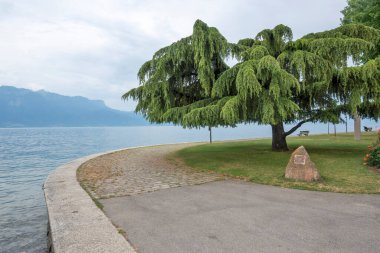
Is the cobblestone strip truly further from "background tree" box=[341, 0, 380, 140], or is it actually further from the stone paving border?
"background tree" box=[341, 0, 380, 140]

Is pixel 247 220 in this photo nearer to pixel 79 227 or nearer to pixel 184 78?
pixel 79 227

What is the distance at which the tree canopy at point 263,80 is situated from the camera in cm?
1039

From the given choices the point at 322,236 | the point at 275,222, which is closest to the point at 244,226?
the point at 275,222

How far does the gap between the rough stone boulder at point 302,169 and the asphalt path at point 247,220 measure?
1.24 metres

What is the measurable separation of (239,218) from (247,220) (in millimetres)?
189

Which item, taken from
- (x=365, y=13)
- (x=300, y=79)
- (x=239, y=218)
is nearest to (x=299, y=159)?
(x=239, y=218)

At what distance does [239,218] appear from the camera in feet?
A: 17.9

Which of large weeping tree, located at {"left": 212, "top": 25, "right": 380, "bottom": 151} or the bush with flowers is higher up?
large weeping tree, located at {"left": 212, "top": 25, "right": 380, "bottom": 151}

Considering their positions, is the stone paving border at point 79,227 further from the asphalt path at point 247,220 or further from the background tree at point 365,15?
the background tree at point 365,15

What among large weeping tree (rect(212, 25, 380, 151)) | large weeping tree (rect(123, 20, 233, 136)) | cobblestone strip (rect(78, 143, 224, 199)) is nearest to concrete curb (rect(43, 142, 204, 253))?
cobblestone strip (rect(78, 143, 224, 199))

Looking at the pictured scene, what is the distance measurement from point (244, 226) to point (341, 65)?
35.6 ft

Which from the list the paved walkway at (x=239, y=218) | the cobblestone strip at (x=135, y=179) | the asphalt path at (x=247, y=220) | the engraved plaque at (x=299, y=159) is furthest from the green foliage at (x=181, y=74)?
the asphalt path at (x=247, y=220)

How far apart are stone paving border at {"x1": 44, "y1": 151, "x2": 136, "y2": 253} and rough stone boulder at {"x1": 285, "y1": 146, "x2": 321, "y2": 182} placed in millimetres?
6277

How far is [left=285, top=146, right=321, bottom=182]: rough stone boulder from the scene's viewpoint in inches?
341
